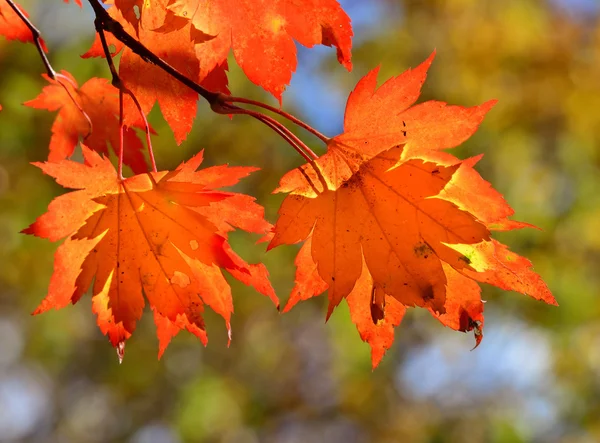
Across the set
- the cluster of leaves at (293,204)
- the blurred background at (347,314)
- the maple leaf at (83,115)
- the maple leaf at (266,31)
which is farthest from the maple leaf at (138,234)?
the blurred background at (347,314)

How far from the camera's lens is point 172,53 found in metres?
0.69

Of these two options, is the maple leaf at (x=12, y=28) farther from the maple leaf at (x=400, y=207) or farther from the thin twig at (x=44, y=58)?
the maple leaf at (x=400, y=207)

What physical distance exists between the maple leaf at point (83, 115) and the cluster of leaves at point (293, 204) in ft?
0.63

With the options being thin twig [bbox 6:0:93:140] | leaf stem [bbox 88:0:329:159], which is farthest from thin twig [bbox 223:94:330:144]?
thin twig [bbox 6:0:93:140]

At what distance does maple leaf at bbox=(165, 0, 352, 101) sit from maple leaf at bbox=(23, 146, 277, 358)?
0.10 m

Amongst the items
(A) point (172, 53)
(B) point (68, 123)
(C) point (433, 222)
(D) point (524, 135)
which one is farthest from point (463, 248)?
(D) point (524, 135)

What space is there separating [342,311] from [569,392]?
6.54 ft

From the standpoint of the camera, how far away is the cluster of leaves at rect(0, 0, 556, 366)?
1.95 ft

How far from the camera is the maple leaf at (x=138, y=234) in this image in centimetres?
63

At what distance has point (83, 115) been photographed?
0.88m

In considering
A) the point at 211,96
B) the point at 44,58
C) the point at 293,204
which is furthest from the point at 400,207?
the point at 44,58

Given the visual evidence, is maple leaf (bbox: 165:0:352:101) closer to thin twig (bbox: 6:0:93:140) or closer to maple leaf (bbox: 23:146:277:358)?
maple leaf (bbox: 23:146:277:358)

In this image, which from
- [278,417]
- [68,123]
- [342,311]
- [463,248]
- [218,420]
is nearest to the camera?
[463,248]

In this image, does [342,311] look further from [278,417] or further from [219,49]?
[219,49]
